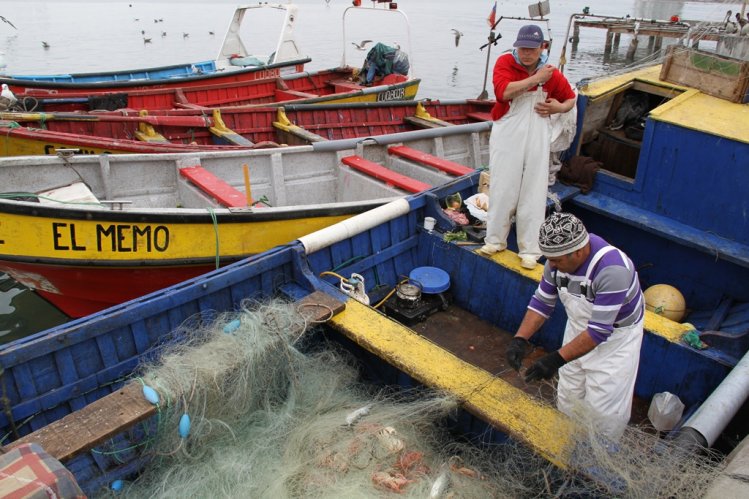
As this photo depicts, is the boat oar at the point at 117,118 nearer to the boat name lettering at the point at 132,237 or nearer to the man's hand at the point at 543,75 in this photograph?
the boat name lettering at the point at 132,237

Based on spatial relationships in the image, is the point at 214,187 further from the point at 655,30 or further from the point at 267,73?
the point at 655,30

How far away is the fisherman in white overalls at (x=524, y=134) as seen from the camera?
4.11 meters

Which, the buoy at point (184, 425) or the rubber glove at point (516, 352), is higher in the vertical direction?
the rubber glove at point (516, 352)

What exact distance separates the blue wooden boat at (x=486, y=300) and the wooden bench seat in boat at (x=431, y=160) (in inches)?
28.1

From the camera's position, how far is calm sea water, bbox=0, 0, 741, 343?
81.9ft

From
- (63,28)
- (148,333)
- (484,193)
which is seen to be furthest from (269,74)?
(63,28)

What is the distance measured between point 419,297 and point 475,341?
661 mm

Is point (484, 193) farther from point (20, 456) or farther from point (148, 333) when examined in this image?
point (20, 456)

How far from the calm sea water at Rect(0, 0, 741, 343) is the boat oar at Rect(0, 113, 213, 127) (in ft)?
8.18

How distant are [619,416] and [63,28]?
45399 millimetres

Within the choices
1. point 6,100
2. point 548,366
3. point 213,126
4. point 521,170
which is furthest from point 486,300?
point 6,100

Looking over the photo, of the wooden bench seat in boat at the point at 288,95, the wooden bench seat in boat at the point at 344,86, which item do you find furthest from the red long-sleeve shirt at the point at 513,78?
the wooden bench seat in boat at the point at 344,86

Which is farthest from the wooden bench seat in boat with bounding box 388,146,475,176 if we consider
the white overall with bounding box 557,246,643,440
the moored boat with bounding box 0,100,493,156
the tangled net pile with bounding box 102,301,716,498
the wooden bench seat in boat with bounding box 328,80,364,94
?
the wooden bench seat in boat with bounding box 328,80,364,94

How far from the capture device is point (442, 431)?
3734mm
